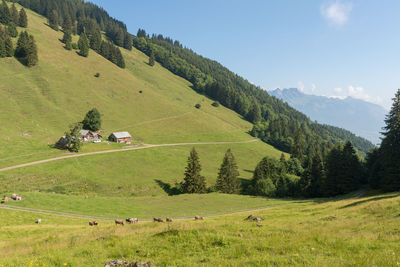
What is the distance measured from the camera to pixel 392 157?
158 feet

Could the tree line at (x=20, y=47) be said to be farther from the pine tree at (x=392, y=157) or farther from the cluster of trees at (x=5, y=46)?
the pine tree at (x=392, y=157)

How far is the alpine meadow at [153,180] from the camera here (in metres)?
11.5

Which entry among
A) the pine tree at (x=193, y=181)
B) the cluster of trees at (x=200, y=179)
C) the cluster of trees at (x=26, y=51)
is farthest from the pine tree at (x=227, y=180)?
the cluster of trees at (x=26, y=51)

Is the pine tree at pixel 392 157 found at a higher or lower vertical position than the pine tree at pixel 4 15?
lower

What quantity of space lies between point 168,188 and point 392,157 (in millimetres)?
57809

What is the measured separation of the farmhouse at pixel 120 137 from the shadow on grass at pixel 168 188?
107 ft

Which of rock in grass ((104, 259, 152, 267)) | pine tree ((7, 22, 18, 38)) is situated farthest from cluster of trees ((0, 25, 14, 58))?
rock in grass ((104, 259, 152, 267))

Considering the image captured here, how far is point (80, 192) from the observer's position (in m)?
54.8

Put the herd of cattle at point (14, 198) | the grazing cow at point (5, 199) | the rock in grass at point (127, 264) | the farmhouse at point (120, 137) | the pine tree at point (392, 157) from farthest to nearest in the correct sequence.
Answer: the farmhouse at point (120, 137) < the pine tree at point (392, 157) < the herd of cattle at point (14, 198) < the grazing cow at point (5, 199) < the rock in grass at point (127, 264)

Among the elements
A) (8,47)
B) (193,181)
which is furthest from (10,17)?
(193,181)

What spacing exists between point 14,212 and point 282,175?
73735mm

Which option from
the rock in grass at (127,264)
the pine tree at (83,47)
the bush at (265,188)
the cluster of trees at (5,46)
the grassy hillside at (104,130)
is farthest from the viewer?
the pine tree at (83,47)

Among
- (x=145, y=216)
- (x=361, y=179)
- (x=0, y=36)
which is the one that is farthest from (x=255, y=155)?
(x=0, y=36)

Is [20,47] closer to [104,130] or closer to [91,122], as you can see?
[91,122]
